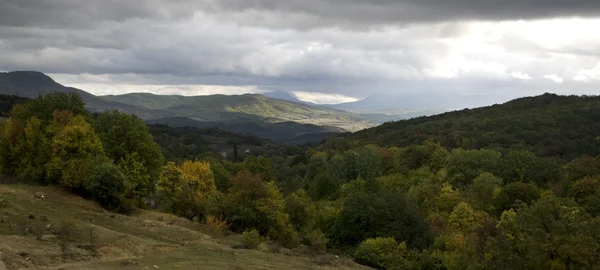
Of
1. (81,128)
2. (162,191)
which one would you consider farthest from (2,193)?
(162,191)

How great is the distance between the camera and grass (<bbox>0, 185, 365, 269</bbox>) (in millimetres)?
29719

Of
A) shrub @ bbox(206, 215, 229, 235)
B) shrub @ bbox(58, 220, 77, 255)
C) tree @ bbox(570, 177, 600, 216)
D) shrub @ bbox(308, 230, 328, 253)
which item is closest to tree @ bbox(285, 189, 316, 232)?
shrub @ bbox(308, 230, 328, 253)

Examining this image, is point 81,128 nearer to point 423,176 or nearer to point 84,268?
point 84,268

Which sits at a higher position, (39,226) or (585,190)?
(39,226)

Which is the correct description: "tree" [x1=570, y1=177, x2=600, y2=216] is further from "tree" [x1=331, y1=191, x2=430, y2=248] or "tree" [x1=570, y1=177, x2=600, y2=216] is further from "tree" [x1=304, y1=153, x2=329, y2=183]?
"tree" [x1=304, y1=153, x2=329, y2=183]

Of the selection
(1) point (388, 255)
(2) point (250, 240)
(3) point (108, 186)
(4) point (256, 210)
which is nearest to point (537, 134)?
(1) point (388, 255)

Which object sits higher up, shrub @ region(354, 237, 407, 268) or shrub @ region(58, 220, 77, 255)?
shrub @ region(58, 220, 77, 255)

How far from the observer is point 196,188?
6206 centimetres

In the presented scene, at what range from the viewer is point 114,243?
114ft

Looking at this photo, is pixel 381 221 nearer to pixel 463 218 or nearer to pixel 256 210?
pixel 256 210

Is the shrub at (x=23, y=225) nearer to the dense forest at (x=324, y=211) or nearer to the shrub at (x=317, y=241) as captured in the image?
the dense forest at (x=324, y=211)

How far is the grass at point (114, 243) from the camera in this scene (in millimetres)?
29719

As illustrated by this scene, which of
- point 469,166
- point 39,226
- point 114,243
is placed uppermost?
→ point 39,226

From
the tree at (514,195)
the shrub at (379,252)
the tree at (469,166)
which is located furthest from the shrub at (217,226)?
the tree at (469,166)
